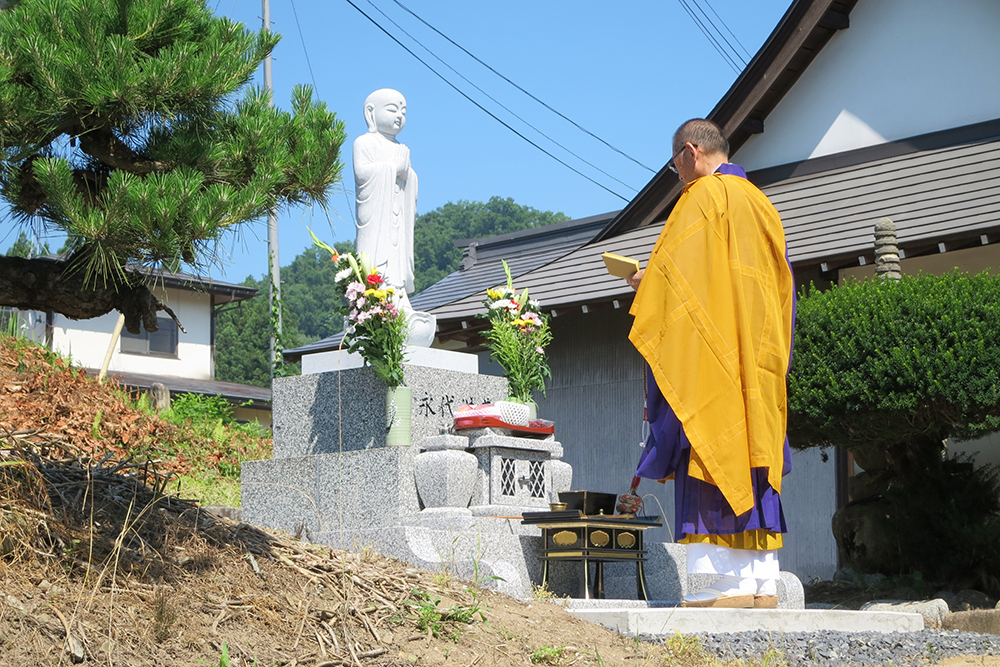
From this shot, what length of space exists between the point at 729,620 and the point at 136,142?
3.27 meters

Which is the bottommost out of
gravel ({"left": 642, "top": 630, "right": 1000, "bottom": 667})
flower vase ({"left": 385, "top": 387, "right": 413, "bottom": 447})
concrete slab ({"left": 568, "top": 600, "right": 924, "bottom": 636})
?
gravel ({"left": 642, "top": 630, "right": 1000, "bottom": 667})

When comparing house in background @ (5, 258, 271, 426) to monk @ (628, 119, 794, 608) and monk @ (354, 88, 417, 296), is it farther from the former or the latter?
monk @ (628, 119, 794, 608)

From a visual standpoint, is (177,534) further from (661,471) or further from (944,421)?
(944,421)

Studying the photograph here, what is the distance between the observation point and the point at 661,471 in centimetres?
538

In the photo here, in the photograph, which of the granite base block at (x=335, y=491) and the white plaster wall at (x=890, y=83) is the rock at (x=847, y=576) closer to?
the granite base block at (x=335, y=491)

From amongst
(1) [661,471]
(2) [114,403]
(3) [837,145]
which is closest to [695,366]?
(1) [661,471]

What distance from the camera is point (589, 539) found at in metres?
6.16

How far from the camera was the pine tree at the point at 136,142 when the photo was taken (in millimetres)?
3363

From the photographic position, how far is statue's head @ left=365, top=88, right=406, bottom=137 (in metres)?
7.84

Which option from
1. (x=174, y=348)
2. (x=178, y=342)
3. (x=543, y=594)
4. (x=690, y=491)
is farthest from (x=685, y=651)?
(x=178, y=342)

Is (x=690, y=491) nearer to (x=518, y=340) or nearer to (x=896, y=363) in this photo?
(x=896, y=363)

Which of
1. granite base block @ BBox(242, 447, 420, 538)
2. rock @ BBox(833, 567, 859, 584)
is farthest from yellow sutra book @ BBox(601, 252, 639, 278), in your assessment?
rock @ BBox(833, 567, 859, 584)

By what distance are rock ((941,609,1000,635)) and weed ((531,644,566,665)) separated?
10.5 feet

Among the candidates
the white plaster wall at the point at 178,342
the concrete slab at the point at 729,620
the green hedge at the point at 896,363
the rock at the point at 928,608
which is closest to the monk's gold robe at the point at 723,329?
the concrete slab at the point at 729,620
